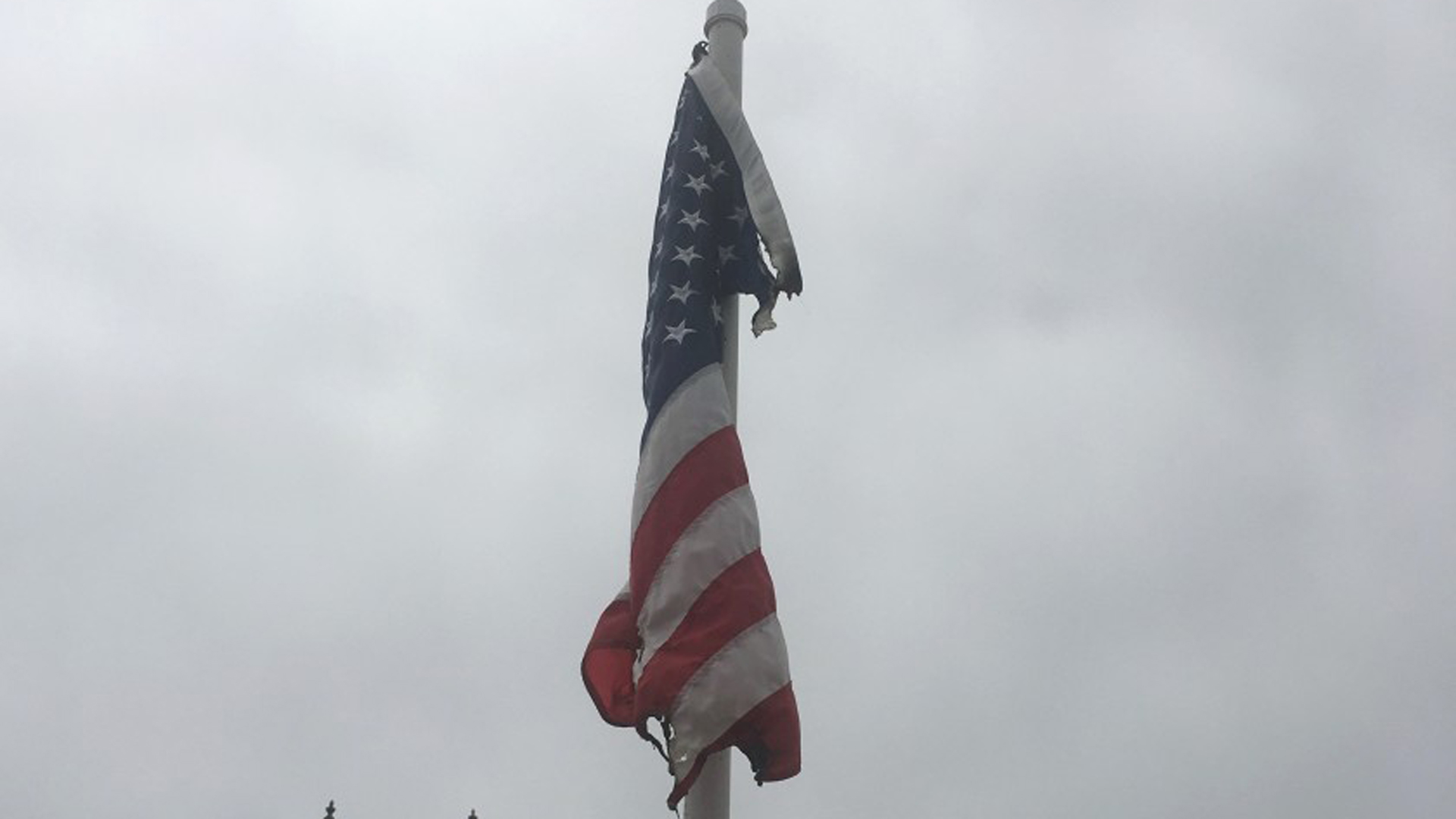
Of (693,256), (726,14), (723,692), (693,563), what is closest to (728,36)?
(726,14)

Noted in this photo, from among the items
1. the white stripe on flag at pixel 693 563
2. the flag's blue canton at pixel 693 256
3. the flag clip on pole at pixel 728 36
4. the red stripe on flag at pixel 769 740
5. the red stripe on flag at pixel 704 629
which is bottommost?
the red stripe on flag at pixel 769 740

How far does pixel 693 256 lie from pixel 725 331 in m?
0.59

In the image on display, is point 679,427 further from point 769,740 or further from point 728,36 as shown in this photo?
point 728,36

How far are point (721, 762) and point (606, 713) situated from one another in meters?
0.93

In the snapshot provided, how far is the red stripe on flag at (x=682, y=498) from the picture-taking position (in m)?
9.95

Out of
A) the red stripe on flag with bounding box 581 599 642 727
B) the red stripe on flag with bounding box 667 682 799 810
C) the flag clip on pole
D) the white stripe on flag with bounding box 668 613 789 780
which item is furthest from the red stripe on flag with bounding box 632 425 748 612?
the flag clip on pole

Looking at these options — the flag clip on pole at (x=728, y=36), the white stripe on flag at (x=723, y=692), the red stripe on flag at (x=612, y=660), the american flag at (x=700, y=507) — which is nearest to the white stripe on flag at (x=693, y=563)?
the american flag at (x=700, y=507)

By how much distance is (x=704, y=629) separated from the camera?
9562mm

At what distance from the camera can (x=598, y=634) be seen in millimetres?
10328

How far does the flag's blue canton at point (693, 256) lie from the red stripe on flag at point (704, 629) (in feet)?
4.53

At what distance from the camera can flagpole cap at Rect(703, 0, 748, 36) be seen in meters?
11.8

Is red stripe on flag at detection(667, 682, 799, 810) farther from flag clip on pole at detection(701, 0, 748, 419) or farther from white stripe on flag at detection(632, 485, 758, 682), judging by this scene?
flag clip on pole at detection(701, 0, 748, 419)

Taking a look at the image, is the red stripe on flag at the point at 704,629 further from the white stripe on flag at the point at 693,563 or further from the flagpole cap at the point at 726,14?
the flagpole cap at the point at 726,14

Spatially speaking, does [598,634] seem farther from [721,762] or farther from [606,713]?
[721,762]
